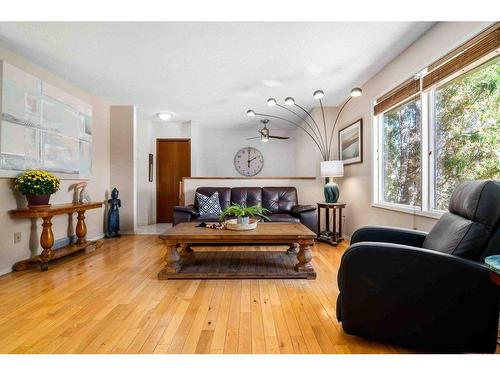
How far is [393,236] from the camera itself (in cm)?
188

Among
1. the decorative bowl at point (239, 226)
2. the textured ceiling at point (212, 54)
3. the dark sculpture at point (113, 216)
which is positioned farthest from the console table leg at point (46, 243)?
the decorative bowl at point (239, 226)

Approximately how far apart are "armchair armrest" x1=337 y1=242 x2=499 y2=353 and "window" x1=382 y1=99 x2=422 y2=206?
4.99 feet

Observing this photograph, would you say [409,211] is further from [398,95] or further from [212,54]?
[212,54]

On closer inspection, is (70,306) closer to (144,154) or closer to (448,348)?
(448,348)

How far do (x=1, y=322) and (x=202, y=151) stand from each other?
5.44 m

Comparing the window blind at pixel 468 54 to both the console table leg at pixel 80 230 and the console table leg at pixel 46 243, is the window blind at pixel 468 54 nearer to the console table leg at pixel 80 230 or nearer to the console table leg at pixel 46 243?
the console table leg at pixel 46 243

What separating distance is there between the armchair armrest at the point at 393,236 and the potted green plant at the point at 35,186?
3229 mm

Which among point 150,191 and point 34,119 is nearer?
point 34,119

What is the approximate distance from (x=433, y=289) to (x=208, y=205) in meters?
3.19

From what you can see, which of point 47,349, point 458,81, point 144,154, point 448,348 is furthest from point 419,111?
point 144,154

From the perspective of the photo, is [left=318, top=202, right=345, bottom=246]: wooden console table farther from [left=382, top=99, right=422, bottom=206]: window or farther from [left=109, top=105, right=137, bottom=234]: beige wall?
[left=109, top=105, right=137, bottom=234]: beige wall

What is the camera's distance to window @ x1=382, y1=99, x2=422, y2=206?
9.22ft

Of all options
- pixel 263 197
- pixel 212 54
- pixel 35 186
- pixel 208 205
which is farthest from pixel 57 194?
pixel 263 197

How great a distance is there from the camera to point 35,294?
87.3 inches
